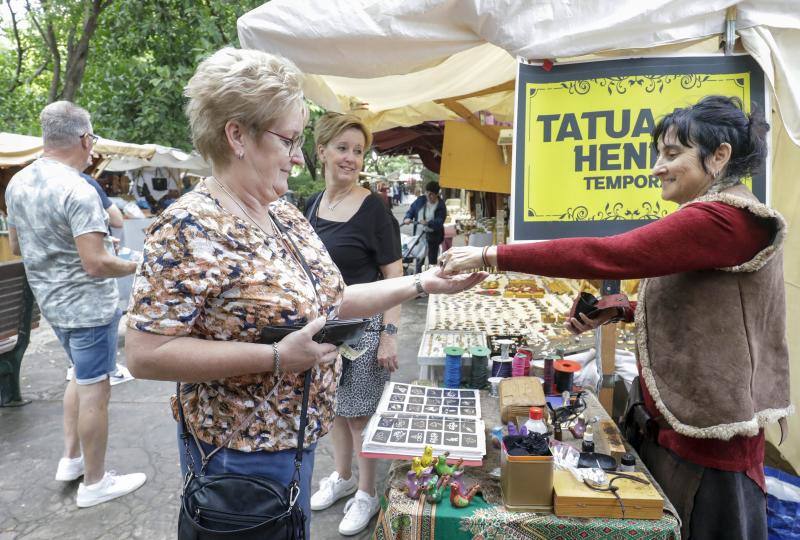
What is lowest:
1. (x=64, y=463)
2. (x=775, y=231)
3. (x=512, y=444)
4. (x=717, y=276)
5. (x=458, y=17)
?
(x=64, y=463)

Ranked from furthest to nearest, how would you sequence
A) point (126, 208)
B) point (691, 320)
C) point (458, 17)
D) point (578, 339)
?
point (126, 208) < point (578, 339) < point (458, 17) < point (691, 320)

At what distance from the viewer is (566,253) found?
5.35 ft

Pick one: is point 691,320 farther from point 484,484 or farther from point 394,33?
point 394,33

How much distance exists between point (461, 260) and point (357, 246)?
2.67ft

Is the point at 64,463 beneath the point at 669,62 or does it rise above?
beneath

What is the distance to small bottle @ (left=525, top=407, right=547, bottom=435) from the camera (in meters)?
1.86

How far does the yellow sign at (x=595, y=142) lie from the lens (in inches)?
79.0

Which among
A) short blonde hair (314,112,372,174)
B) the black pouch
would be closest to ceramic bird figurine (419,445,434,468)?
the black pouch

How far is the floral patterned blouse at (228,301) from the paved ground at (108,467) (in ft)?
5.58

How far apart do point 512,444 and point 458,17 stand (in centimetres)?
157

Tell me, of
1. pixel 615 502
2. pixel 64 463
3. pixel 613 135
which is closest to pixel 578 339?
pixel 613 135

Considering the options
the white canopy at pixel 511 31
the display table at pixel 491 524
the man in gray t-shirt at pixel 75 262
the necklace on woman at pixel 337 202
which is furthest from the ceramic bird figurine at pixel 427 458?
the man in gray t-shirt at pixel 75 262

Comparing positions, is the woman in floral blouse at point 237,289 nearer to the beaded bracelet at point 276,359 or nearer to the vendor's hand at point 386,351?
the beaded bracelet at point 276,359

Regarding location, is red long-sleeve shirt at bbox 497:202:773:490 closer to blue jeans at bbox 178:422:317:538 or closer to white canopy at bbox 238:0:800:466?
white canopy at bbox 238:0:800:466
